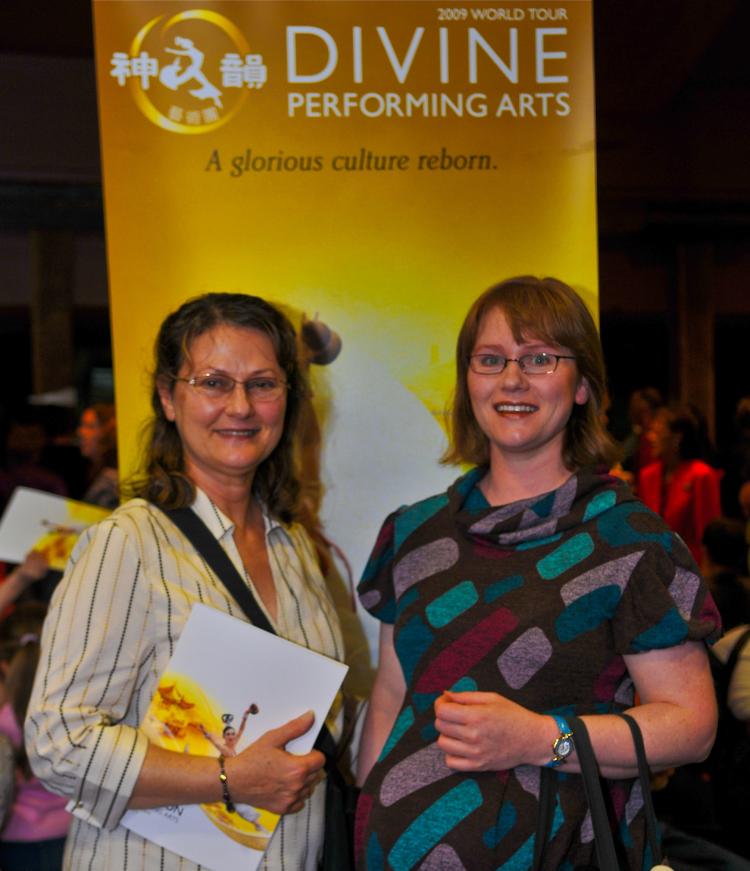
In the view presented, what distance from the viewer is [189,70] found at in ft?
7.89

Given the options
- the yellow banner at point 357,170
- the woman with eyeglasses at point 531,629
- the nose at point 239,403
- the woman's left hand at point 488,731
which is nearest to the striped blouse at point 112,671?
the nose at point 239,403

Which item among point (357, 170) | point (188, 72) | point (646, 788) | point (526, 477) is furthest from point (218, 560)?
point (188, 72)

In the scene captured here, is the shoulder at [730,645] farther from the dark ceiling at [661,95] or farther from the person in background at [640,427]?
the dark ceiling at [661,95]

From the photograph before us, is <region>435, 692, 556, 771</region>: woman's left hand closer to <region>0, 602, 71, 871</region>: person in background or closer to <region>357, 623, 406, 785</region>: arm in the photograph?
<region>357, 623, 406, 785</region>: arm

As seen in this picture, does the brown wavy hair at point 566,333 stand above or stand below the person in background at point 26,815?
above

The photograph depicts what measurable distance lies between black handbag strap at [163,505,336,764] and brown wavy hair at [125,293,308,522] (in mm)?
33

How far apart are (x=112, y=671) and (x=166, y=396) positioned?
1.89 feet

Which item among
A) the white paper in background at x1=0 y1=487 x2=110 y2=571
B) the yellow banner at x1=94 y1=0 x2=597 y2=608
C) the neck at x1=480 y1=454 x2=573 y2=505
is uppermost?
the yellow banner at x1=94 y1=0 x2=597 y2=608

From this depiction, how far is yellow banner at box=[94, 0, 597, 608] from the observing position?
7.89 feet

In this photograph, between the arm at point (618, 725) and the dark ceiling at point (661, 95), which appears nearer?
the arm at point (618, 725)

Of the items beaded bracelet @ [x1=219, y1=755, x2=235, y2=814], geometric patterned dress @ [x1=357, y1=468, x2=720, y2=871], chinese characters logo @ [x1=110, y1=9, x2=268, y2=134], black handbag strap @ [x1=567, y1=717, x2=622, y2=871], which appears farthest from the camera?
chinese characters logo @ [x1=110, y1=9, x2=268, y2=134]

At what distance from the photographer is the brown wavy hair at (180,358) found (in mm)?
1901

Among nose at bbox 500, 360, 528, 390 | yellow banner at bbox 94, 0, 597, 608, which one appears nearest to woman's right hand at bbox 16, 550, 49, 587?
yellow banner at bbox 94, 0, 597, 608

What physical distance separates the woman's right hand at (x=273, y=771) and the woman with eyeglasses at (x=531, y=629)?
13cm
